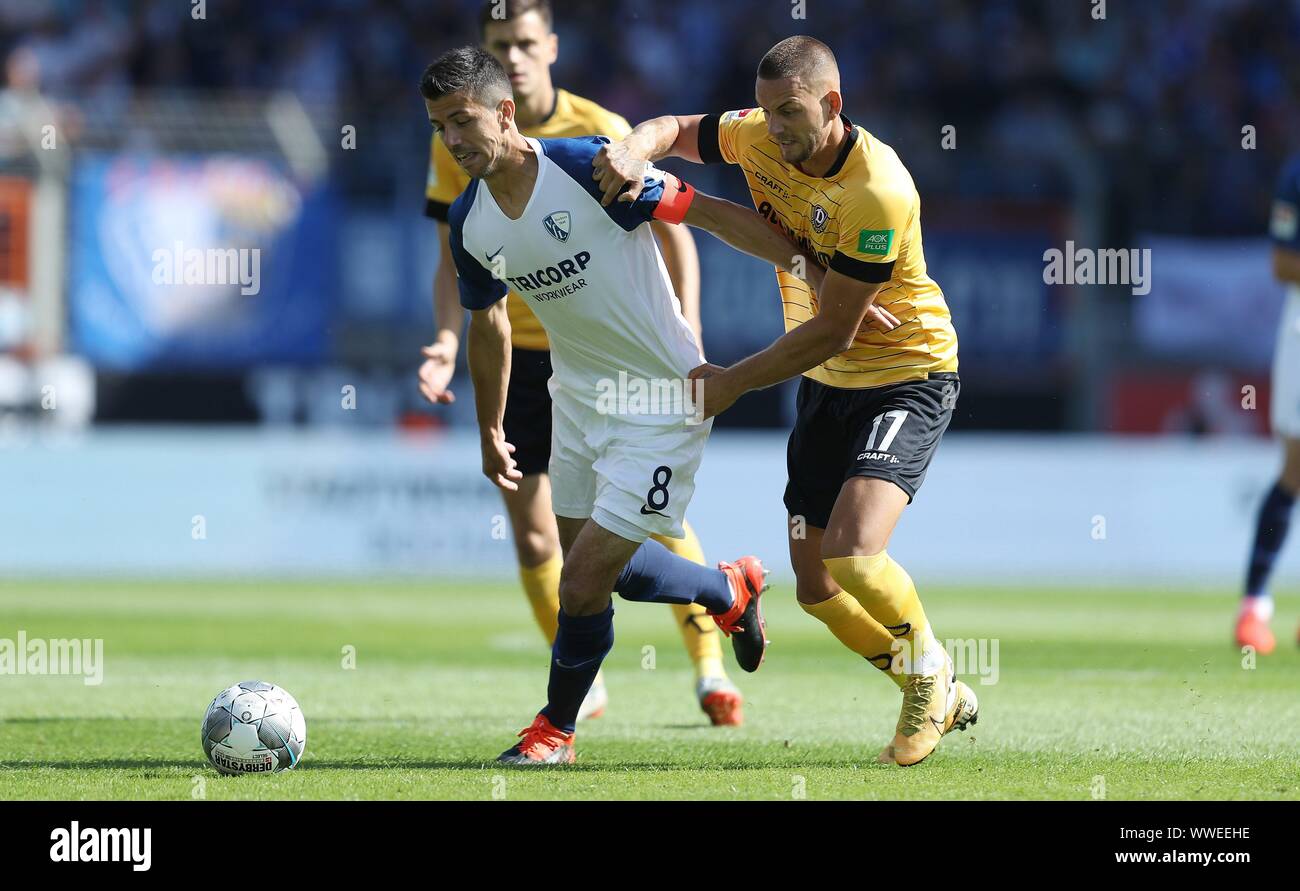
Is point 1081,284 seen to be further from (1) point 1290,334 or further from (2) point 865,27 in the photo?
(1) point 1290,334

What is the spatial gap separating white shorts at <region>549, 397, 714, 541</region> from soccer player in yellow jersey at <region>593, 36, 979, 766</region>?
160 mm

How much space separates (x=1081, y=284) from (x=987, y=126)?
2.67m

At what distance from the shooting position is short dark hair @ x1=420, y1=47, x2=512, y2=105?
544 cm

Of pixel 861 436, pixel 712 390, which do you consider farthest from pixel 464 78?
pixel 861 436

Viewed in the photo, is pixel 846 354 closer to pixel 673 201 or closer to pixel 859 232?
pixel 859 232

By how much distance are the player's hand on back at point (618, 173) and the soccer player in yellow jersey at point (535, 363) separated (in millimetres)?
1543

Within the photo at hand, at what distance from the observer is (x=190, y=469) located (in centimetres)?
1542

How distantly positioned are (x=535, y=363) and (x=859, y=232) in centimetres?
219

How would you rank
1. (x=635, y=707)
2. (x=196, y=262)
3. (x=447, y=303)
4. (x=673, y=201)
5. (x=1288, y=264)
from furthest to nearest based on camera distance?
(x=196, y=262) < (x=1288, y=264) < (x=635, y=707) < (x=447, y=303) < (x=673, y=201)

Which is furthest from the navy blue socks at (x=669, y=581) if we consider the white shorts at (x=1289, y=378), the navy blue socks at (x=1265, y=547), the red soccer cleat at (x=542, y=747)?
the white shorts at (x=1289, y=378)

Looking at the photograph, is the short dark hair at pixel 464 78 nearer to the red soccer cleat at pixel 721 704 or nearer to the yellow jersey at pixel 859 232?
the yellow jersey at pixel 859 232

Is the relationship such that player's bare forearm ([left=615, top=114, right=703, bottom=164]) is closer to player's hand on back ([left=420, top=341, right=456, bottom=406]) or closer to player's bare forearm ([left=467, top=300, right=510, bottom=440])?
player's bare forearm ([left=467, top=300, right=510, bottom=440])
